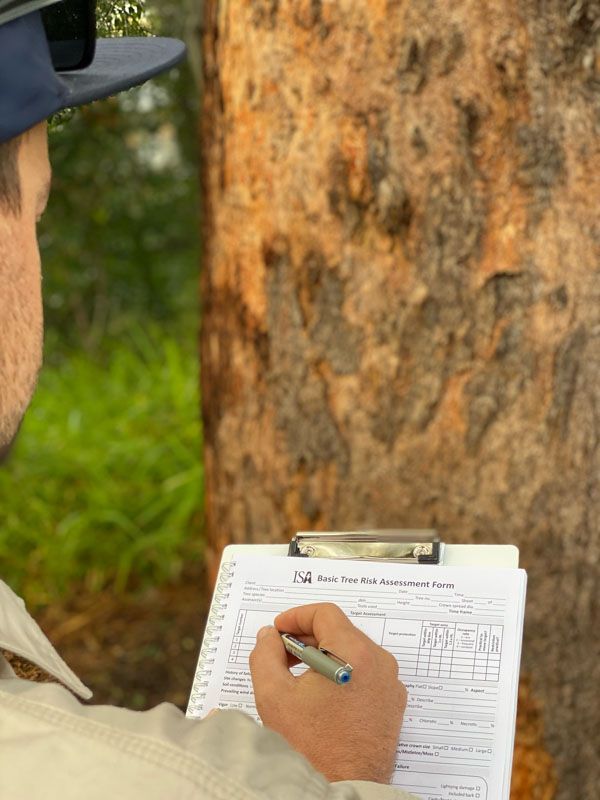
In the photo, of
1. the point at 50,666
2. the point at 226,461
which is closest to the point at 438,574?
the point at 50,666

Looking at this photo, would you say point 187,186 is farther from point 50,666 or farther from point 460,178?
point 50,666

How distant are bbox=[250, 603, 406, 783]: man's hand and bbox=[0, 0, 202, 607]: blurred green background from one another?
2993 mm

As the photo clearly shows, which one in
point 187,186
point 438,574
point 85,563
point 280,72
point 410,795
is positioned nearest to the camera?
point 410,795

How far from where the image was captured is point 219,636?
1.84 meters

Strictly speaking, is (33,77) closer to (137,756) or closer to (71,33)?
(71,33)

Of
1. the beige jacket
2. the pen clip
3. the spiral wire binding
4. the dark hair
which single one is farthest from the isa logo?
the dark hair

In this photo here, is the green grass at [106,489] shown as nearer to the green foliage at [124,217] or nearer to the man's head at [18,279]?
the green foliage at [124,217]

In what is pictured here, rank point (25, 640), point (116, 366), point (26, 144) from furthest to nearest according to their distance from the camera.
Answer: point (116, 366) → point (25, 640) → point (26, 144)

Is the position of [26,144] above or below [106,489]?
above

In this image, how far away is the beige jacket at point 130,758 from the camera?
1.23 m

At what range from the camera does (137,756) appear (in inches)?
49.1

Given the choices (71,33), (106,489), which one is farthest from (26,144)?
(106,489)

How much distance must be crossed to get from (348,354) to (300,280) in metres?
0.20

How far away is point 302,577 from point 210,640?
6.9 inches
